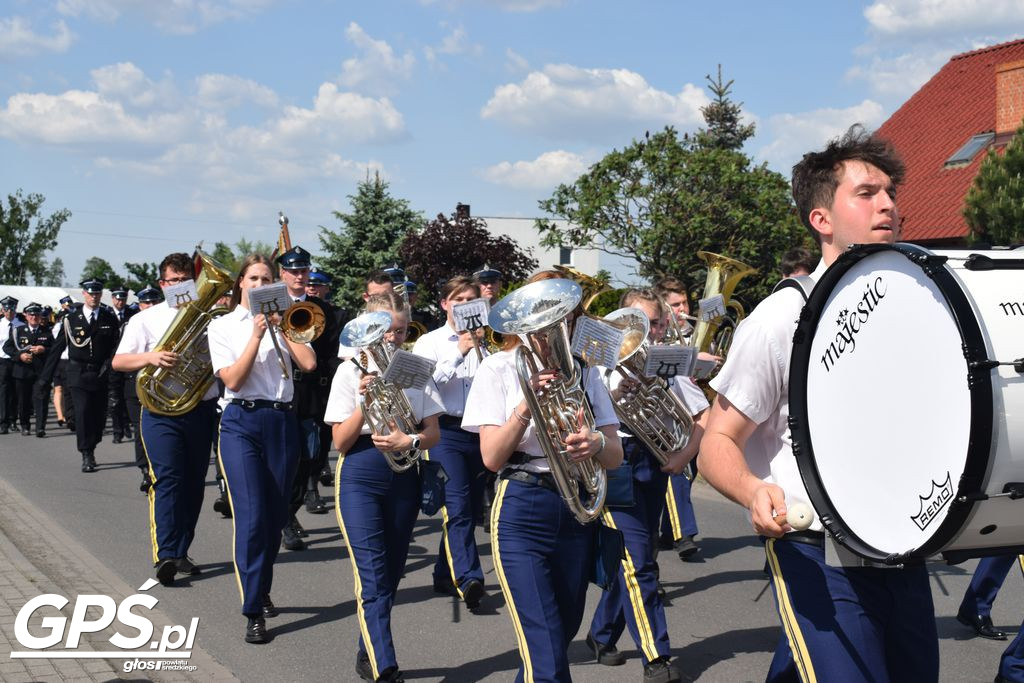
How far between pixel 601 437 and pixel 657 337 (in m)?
2.54

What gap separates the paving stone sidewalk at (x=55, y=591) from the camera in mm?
5094

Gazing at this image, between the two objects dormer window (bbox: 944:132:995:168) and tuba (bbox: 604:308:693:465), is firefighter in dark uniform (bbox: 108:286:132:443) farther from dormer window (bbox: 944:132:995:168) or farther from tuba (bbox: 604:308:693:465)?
dormer window (bbox: 944:132:995:168)

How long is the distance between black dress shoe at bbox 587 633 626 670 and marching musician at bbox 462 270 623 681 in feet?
6.09

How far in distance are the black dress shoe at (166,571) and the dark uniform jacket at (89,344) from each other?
23.2 feet

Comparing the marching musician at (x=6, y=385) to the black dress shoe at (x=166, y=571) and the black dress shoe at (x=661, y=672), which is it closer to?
the black dress shoe at (x=166, y=571)

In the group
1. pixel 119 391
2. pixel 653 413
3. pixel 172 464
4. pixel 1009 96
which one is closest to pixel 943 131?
pixel 1009 96

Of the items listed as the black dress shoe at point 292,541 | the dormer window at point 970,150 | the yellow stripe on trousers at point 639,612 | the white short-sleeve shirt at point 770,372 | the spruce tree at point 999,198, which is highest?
the dormer window at point 970,150

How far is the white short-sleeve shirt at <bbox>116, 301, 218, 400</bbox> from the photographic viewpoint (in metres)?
7.86

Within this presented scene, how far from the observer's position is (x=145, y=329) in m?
7.98

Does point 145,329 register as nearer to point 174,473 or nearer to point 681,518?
point 174,473

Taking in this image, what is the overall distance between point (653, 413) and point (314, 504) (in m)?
5.25

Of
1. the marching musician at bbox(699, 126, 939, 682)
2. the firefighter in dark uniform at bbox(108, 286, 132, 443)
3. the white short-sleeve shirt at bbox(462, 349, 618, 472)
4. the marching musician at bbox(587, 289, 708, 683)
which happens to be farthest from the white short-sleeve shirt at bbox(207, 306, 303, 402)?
the firefighter in dark uniform at bbox(108, 286, 132, 443)

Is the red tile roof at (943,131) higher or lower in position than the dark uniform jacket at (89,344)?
higher

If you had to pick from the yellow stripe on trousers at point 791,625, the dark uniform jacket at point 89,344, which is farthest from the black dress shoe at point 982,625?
the dark uniform jacket at point 89,344
